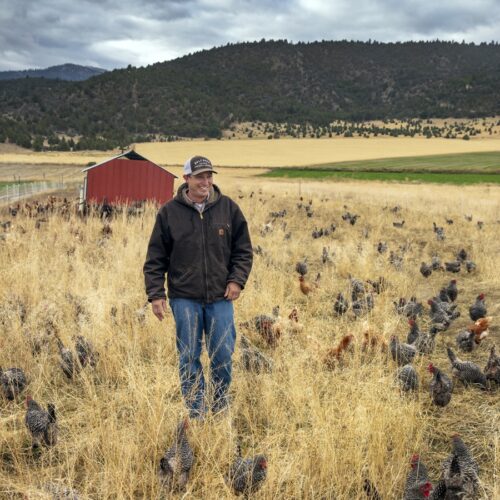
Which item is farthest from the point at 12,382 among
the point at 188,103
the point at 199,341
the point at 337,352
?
the point at 188,103

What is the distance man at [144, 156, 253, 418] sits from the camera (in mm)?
4309

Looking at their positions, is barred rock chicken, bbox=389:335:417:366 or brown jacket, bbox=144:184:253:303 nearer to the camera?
brown jacket, bbox=144:184:253:303

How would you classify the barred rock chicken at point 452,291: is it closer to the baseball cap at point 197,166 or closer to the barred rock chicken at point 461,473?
the barred rock chicken at point 461,473

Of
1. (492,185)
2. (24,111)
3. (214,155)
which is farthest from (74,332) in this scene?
(24,111)

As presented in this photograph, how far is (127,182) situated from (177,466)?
2082 cm

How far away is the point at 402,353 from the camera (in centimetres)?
555

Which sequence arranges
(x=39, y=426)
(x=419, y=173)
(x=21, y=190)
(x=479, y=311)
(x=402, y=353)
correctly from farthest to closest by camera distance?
(x=419, y=173) < (x=21, y=190) < (x=479, y=311) < (x=402, y=353) < (x=39, y=426)

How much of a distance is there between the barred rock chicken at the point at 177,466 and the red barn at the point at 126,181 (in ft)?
63.3

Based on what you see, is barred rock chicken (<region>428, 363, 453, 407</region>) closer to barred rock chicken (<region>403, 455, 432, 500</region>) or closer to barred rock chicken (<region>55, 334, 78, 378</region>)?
barred rock chicken (<region>403, 455, 432, 500</region>)

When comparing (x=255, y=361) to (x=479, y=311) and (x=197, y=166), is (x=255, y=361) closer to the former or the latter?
(x=197, y=166)

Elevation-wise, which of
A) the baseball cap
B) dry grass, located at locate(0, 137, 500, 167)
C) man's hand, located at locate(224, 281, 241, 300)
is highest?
dry grass, located at locate(0, 137, 500, 167)

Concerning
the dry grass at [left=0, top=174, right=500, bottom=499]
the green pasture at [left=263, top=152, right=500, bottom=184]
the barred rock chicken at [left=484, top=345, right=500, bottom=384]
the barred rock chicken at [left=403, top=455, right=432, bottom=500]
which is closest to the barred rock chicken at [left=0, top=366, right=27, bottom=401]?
the dry grass at [left=0, top=174, right=500, bottom=499]

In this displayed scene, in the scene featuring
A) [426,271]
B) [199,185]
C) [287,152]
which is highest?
[287,152]

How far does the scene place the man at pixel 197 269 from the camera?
4.31 m
